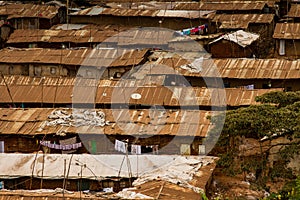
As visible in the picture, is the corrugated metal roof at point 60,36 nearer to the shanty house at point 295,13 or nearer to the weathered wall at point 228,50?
the weathered wall at point 228,50

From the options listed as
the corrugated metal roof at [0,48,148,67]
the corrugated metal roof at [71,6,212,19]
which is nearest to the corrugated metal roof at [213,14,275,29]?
the corrugated metal roof at [71,6,212,19]

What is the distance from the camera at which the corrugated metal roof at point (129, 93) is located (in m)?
24.0

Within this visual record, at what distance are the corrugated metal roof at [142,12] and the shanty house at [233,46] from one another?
502 centimetres

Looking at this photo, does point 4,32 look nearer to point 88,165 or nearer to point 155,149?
point 155,149

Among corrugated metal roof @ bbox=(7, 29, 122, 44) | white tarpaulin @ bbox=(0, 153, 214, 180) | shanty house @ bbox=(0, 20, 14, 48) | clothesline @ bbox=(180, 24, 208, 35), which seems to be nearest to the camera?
white tarpaulin @ bbox=(0, 153, 214, 180)

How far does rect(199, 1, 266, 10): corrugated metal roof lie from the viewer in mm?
38719

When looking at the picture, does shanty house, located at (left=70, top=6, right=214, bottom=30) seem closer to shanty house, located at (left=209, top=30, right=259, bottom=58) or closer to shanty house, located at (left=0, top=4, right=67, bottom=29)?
shanty house, located at (left=0, top=4, right=67, bottom=29)

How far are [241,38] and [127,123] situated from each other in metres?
11.8

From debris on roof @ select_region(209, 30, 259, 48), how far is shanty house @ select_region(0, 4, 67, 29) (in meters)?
11.7

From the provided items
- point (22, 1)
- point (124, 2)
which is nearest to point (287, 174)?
point (124, 2)

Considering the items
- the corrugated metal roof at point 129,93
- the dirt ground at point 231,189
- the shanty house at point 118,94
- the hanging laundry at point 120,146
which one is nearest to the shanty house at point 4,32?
the corrugated metal roof at point 129,93

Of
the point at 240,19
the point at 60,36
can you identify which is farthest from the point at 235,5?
the point at 60,36

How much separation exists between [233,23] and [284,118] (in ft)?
59.4

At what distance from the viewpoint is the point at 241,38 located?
105 ft
